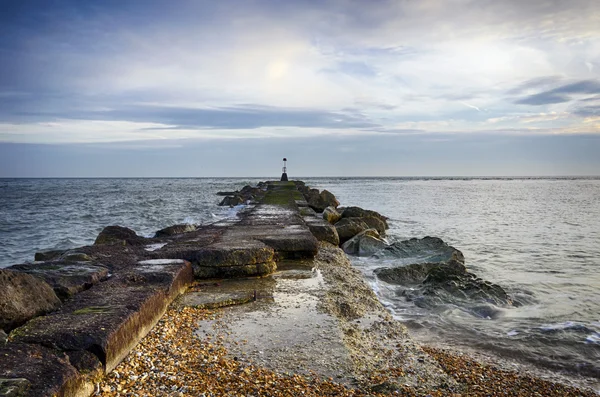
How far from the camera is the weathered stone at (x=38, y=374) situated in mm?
1963

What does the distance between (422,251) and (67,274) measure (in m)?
7.44

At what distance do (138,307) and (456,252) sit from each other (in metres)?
7.18

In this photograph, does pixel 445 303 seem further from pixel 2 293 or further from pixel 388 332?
pixel 2 293

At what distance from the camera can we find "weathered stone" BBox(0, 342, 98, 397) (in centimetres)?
196

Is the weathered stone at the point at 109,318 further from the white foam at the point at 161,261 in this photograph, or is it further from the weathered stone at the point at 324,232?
the weathered stone at the point at 324,232

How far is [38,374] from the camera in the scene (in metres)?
2.11

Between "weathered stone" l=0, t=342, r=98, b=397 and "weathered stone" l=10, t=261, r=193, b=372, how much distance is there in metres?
0.12

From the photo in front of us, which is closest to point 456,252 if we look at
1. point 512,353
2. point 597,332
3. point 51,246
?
point 597,332

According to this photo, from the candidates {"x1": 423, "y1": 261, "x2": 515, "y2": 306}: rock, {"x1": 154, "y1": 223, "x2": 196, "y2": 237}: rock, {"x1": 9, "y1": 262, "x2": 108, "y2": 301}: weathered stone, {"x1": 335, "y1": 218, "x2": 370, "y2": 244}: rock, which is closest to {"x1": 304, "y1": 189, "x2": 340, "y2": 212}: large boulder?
{"x1": 335, "y1": 218, "x2": 370, "y2": 244}: rock

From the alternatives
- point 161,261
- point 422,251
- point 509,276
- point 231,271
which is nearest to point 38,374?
point 161,261

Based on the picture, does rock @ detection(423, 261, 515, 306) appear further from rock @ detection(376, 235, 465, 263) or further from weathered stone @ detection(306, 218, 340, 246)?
weathered stone @ detection(306, 218, 340, 246)

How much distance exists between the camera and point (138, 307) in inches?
122

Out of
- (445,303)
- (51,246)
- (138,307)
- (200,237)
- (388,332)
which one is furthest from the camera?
(51,246)

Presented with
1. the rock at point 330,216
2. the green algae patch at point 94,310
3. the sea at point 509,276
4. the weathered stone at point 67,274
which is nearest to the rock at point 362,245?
the sea at point 509,276
